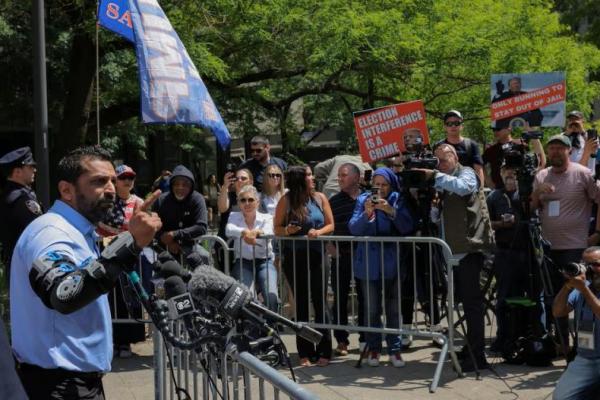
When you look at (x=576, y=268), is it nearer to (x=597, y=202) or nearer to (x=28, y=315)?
(x=597, y=202)

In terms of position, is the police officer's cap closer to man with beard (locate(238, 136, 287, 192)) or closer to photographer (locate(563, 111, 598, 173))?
man with beard (locate(238, 136, 287, 192))

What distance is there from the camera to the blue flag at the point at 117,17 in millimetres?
8742

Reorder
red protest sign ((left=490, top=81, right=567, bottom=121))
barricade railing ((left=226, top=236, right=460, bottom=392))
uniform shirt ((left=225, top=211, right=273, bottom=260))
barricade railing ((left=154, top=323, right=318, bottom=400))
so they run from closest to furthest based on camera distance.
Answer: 1. barricade railing ((left=154, top=323, right=318, bottom=400))
2. barricade railing ((left=226, top=236, right=460, bottom=392))
3. uniform shirt ((left=225, top=211, right=273, bottom=260))
4. red protest sign ((left=490, top=81, right=567, bottom=121))

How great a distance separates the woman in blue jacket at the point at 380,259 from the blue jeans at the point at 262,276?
852 mm

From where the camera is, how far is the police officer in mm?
7953

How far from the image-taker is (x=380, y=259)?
310 inches

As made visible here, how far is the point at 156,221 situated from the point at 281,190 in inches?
230

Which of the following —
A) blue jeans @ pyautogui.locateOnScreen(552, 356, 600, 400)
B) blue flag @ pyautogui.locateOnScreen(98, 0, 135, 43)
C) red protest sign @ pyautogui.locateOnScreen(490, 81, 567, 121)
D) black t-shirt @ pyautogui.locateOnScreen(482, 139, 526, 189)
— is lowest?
blue jeans @ pyautogui.locateOnScreen(552, 356, 600, 400)

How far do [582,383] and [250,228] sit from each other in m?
3.78

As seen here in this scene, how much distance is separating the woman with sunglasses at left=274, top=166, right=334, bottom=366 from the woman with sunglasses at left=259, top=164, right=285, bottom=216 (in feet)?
1.72

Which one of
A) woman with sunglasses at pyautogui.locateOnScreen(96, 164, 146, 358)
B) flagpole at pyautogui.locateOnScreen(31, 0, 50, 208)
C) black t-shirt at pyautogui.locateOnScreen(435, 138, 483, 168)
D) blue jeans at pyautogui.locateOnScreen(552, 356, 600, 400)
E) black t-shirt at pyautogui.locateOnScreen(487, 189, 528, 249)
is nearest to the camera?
blue jeans at pyautogui.locateOnScreen(552, 356, 600, 400)

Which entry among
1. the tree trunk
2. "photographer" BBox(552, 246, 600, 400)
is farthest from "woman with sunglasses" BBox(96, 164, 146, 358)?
the tree trunk

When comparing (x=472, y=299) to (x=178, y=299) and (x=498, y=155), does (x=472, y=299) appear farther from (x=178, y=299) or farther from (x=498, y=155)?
(x=178, y=299)

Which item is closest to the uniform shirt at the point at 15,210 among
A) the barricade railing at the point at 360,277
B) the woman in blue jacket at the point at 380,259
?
the barricade railing at the point at 360,277
